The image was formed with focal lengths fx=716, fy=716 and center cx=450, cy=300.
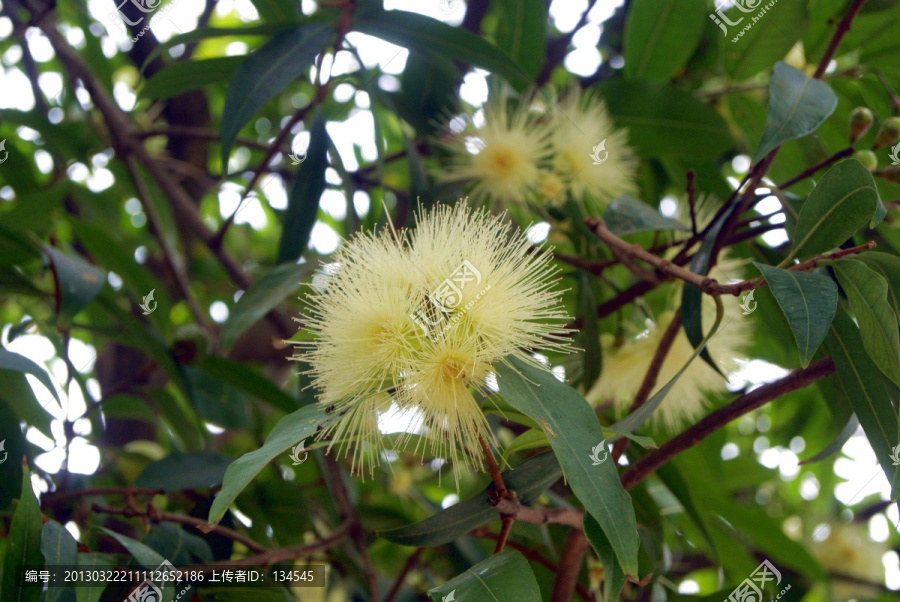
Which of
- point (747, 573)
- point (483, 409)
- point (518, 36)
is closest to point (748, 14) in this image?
point (518, 36)

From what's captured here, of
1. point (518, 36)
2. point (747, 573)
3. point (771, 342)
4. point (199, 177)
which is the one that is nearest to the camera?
point (747, 573)

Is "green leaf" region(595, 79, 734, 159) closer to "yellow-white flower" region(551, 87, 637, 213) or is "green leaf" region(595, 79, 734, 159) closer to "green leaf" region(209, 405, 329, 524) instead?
"yellow-white flower" region(551, 87, 637, 213)

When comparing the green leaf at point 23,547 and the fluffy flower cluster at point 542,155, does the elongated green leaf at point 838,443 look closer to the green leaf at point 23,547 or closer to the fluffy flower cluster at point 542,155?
the fluffy flower cluster at point 542,155

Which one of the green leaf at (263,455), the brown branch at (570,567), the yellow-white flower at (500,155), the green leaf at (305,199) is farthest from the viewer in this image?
the yellow-white flower at (500,155)

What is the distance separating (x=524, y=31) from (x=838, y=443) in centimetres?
114

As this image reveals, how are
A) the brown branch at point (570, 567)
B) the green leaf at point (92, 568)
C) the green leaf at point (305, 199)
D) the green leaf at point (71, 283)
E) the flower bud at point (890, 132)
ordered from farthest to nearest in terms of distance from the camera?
the green leaf at point (305, 199) → the green leaf at point (71, 283) → the flower bud at point (890, 132) → the brown branch at point (570, 567) → the green leaf at point (92, 568)

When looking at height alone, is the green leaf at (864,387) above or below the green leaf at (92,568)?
below

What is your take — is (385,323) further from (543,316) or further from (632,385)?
(632,385)

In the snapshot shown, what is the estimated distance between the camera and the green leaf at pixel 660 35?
167cm

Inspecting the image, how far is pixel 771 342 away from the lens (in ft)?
5.97

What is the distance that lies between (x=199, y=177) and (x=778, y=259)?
1669 mm

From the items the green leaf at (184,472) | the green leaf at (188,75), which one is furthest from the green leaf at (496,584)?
the green leaf at (188,75)

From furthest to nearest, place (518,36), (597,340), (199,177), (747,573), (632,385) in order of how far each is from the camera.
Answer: (199,177) → (518,36) → (747,573) → (632,385) → (597,340)

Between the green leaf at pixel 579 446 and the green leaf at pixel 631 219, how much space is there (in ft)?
1.12
